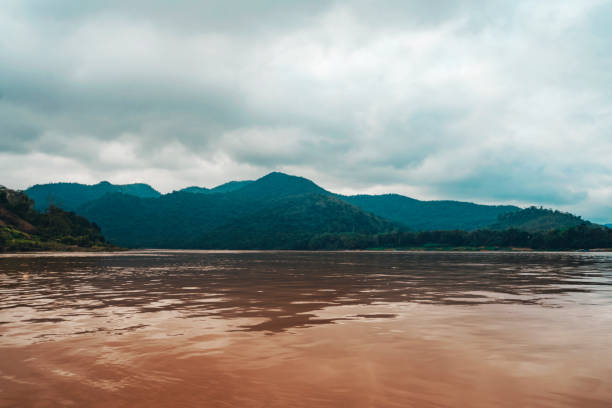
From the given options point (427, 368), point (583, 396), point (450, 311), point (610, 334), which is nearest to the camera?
point (583, 396)

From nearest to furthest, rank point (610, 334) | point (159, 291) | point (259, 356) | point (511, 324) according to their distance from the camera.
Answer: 1. point (259, 356)
2. point (610, 334)
3. point (511, 324)
4. point (159, 291)

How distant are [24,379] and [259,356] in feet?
18.2

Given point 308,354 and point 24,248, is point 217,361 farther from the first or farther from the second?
point 24,248

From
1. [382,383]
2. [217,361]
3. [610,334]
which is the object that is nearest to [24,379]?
[217,361]

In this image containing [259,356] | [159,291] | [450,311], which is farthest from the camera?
[159,291]

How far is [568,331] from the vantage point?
604 inches

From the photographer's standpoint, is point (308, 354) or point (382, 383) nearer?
point (382, 383)

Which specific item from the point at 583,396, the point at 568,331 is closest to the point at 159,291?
the point at 568,331

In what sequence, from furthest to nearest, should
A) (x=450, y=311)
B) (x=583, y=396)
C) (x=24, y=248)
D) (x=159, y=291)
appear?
1. (x=24, y=248)
2. (x=159, y=291)
3. (x=450, y=311)
4. (x=583, y=396)

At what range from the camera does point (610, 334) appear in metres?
14.9

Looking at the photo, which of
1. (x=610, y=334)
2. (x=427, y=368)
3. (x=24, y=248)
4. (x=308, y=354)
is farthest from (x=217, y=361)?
(x=24, y=248)

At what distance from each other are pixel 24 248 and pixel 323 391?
181m

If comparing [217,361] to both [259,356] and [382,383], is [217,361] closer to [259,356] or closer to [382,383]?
[259,356]

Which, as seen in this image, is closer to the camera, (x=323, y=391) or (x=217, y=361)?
(x=323, y=391)
